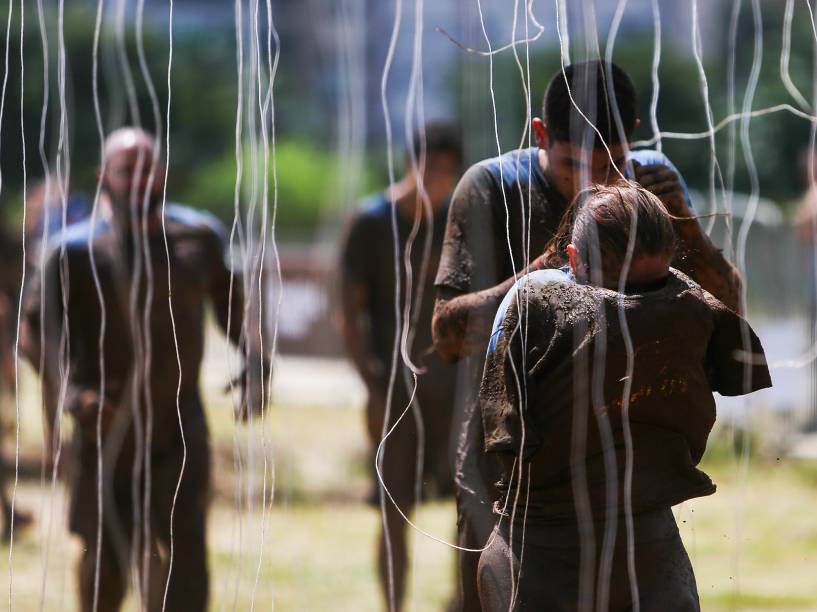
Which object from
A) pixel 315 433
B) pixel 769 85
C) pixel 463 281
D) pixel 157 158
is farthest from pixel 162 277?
pixel 769 85

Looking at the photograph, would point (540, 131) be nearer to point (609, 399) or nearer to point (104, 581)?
point (609, 399)

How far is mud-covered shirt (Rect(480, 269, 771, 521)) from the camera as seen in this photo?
104 inches

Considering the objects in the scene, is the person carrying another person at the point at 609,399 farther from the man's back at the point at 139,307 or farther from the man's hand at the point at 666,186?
the man's back at the point at 139,307

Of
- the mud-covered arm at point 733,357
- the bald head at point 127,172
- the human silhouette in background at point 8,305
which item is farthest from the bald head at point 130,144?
the human silhouette in background at point 8,305

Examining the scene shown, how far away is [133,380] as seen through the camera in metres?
4.53

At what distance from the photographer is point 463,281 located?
3150 millimetres

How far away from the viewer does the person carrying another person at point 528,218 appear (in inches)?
117

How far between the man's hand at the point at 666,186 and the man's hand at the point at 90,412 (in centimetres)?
215

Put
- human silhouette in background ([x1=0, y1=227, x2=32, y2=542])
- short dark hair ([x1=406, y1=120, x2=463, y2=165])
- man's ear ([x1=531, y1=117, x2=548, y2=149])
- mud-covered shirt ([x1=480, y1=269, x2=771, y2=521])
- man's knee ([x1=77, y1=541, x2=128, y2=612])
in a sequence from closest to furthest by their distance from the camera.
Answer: mud-covered shirt ([x1=480, y1=269, x2=771, y2=521])
man's ear ([x1=531, y1=117, x2=548, y2=149])
man's knee ([x1=77, y1=541, x2=128, y2=612])
short dark hair ([x1=406, y1=120, x2=463, y2=165])
human silhouette in background ([x1=0, y1=227, x2=32, y2=542])

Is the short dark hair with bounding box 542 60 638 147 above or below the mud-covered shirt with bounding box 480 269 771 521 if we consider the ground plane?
above

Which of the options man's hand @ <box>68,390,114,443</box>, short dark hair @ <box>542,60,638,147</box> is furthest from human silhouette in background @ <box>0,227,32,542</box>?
short dark hair @ <box>542,60,638,147</box>

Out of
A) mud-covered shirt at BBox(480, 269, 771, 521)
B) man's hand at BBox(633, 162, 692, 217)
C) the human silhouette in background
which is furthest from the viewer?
the human silhouette in background

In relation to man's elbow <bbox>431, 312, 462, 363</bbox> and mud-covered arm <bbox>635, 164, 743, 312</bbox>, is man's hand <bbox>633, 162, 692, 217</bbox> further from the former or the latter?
man's elbow <bbox>431, 312, 462, 363</bbox>

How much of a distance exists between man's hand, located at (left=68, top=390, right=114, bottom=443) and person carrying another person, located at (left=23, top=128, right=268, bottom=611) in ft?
0.04
